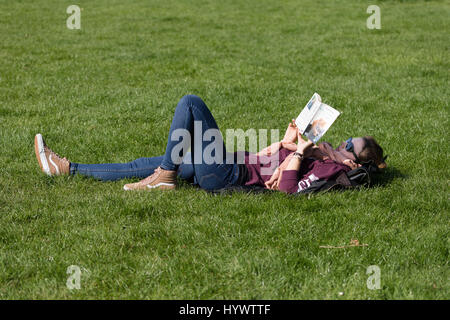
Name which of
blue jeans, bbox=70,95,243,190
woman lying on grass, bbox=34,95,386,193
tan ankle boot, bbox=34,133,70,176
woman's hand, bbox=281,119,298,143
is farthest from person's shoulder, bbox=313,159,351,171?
tan ankle boot, bbox=34,133,70,176

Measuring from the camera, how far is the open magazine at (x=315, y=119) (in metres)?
4.91

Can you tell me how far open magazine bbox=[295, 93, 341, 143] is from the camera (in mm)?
4910

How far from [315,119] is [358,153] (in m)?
0.63

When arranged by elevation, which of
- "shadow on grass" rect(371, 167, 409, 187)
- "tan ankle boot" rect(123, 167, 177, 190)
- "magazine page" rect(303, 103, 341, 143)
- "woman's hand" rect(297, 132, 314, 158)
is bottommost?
"shadow on grass" rect(371, 167, 409, 187)

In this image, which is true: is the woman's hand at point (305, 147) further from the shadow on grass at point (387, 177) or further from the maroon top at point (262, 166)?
the shadow on grass at point (387, 177)

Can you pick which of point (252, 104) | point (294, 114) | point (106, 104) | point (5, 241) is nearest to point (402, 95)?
point (294, 114)

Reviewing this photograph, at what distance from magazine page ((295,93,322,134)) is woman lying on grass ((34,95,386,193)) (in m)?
0.16

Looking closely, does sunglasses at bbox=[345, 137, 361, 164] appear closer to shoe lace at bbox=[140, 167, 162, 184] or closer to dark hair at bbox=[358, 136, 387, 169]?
dark hair at bbox=[358, 136, 387, 169]

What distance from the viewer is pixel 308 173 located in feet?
17.2

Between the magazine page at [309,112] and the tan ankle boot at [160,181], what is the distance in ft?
4.57

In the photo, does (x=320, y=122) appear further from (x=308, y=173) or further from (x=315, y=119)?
(x=308, y=173)

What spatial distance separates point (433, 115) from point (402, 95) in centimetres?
106

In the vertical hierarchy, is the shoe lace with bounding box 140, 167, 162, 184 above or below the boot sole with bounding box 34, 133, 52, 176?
below

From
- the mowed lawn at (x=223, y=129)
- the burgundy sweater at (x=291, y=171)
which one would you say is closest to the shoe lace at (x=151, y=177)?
the mowed lawn at (x=223, y=129)
